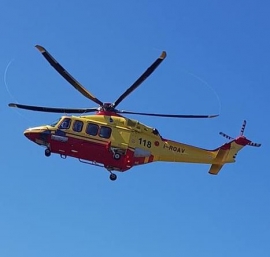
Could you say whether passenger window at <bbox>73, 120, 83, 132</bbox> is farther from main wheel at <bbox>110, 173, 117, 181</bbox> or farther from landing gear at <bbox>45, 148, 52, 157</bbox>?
Result: main wheel at <bbox>110, 173, 117, 181</bbox>

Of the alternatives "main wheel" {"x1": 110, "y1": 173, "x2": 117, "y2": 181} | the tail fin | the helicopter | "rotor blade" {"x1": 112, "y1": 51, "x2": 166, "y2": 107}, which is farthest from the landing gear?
the tail fin

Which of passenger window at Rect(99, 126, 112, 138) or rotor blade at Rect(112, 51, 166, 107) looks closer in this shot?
rotor blade at Rect(112, 51, 166, 107)

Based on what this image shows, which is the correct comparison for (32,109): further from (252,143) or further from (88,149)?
(252,143)

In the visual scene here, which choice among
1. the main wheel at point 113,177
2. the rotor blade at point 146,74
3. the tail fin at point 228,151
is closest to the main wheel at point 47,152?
the main wheel at point 113,177

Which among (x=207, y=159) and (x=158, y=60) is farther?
(x=207, y=159)

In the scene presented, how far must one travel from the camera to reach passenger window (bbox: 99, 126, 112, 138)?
45.5 meters

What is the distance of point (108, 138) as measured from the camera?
45375 millimetres

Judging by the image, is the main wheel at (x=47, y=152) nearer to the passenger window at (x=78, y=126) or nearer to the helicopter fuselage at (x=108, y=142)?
the helicopter fuselage at (x=108, y=142)

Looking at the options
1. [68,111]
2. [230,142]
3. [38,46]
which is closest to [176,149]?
[230,142]

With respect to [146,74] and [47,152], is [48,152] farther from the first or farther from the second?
[146,74]

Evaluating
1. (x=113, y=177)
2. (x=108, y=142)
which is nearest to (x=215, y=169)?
(x=113, y=177)

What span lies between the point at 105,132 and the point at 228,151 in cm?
1018

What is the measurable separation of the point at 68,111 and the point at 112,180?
6.62 metres

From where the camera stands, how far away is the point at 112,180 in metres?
44.9
